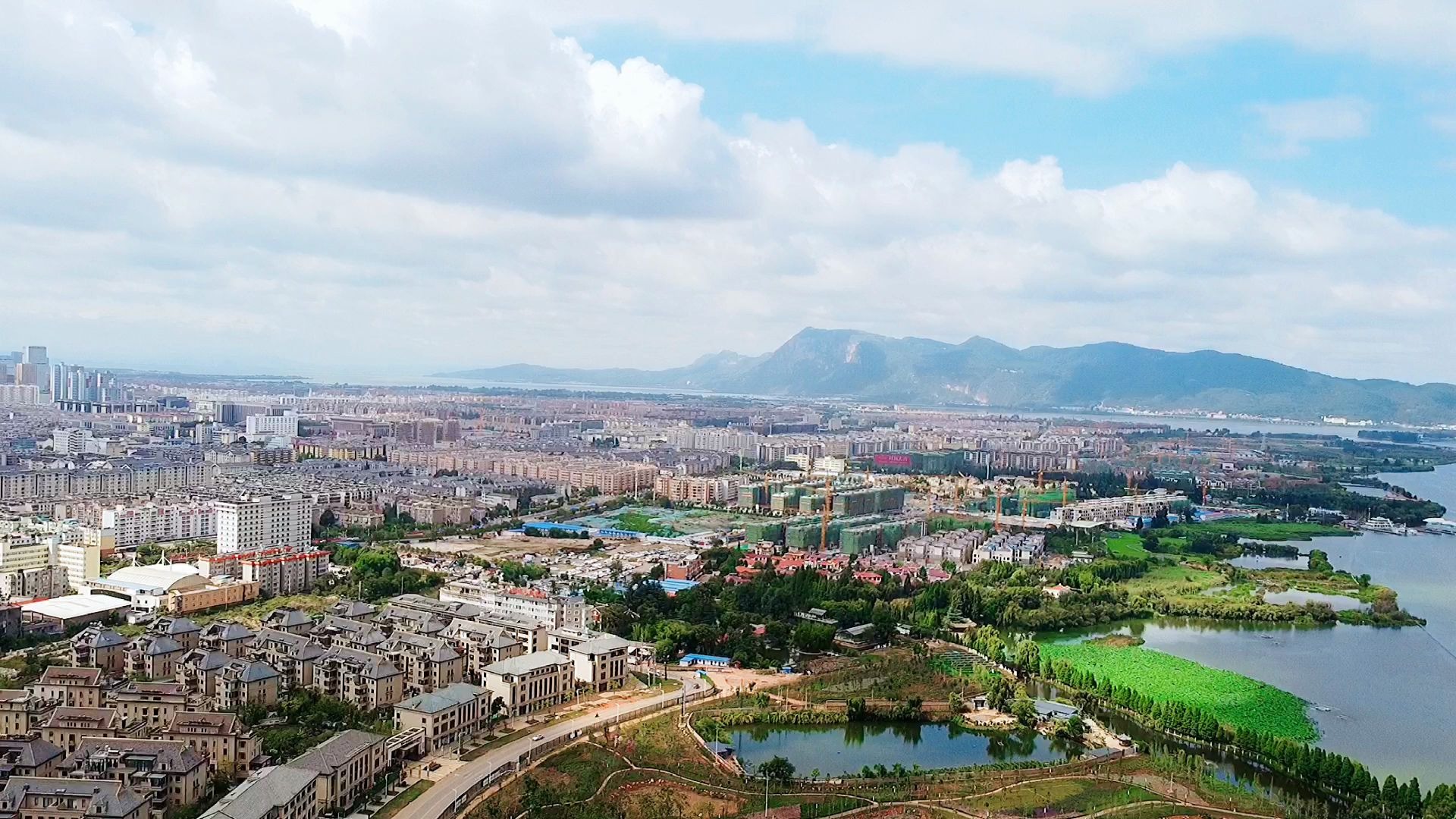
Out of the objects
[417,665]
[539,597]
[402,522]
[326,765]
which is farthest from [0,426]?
[326,765]

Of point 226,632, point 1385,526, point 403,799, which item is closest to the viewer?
point 403,799

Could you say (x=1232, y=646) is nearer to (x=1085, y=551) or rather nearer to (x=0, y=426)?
(x=1085, y=551)

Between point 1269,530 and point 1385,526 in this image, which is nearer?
point 1269,530

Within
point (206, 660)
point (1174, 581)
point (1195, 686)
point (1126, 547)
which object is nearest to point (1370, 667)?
point (1195, 686)

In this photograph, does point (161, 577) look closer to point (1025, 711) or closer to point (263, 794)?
point (263, 794)

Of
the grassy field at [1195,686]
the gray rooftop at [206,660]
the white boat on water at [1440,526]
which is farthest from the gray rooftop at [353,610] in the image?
the white boat on water at [1440,526]

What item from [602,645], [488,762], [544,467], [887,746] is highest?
[544,467]

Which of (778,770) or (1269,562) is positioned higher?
(778,770)

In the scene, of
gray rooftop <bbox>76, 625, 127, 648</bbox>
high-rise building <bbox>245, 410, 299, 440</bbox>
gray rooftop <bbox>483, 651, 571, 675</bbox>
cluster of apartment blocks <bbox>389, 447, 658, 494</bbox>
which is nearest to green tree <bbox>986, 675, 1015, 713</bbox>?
gray rooftop <bbox>483, 651, 571, 675</bbox>
